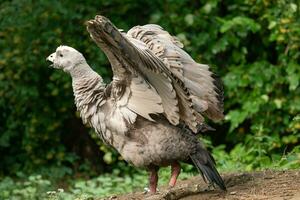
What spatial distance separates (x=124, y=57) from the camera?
Answer: 5.55 meters

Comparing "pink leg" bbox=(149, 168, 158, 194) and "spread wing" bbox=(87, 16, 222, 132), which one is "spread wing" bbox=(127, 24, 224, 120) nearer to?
"spread wing" bbox=(87, 16, 222, 132)

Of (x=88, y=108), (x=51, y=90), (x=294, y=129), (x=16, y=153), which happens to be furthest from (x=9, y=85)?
(x=88, y=108)

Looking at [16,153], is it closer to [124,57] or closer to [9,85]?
[9,85]

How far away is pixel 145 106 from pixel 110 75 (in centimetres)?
538

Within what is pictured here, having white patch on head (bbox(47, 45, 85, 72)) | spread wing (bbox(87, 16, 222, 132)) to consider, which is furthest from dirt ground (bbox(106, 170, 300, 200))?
white patch on head (bbox(47, 45, 85, 72))

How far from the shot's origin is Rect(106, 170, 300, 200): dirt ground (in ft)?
18.6

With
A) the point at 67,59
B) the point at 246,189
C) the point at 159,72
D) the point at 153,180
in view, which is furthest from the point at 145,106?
the point at 246,189

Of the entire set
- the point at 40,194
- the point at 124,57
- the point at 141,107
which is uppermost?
the point at 124,57

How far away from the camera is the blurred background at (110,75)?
10086 mm

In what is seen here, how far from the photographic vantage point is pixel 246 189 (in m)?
5.95

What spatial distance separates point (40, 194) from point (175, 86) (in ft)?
11.0

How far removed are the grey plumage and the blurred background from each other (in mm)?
2913

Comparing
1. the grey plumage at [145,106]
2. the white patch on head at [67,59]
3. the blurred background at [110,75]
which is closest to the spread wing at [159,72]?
the grey plumage at [145,106]

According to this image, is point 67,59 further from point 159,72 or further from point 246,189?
point 246,189
